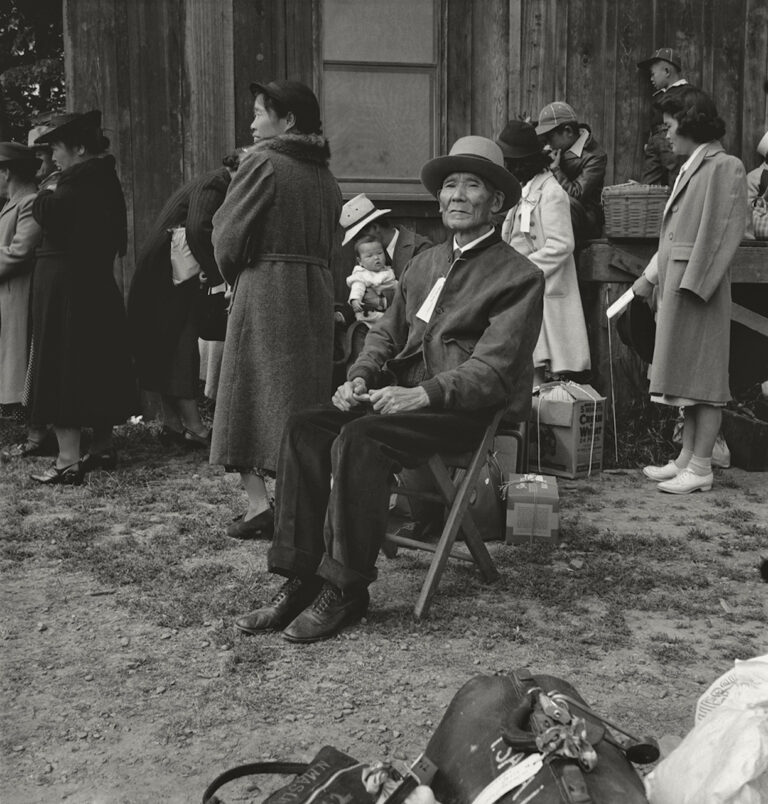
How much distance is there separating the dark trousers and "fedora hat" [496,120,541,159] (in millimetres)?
3176

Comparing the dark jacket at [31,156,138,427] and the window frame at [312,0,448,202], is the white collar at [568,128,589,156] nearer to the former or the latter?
the window frame at [312,0,448,202]

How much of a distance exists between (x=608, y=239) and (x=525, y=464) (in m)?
1.86

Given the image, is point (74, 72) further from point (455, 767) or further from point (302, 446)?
point (455, 767)

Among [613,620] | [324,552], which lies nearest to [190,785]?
[324,552]

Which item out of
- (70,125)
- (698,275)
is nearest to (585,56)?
(698,275)

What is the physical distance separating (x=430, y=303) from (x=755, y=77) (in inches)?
206

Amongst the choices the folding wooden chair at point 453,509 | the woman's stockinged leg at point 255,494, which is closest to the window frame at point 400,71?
the woman's stockinged leg at point 255,494

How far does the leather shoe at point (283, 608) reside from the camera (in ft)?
13.2

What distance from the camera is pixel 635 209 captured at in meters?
7.25

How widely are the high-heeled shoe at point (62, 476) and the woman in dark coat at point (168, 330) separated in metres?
1.05

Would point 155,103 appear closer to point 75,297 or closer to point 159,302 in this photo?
point 159,302

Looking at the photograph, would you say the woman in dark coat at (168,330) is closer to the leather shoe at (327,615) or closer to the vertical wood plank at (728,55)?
the leather shoe at (327,615)

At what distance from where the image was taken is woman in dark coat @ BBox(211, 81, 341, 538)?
4945 millimetres

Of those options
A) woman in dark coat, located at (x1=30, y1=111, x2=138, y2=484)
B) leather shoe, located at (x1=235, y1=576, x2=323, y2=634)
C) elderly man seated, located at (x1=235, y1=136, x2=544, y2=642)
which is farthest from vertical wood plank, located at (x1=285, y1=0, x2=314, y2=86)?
leather shoe, located at (x1=235, y1=576, x2=323, y2=634)
